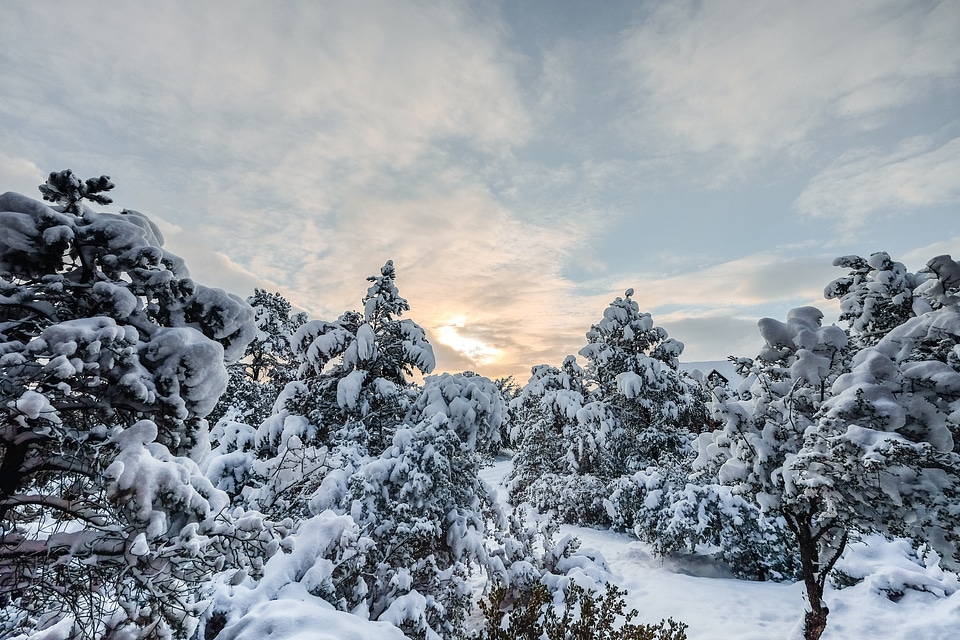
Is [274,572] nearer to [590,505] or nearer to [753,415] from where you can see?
[753,415]

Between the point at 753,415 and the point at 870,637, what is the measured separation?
3785mm

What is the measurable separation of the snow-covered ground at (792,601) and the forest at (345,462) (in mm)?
639

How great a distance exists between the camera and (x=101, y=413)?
311cm

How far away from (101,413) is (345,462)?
178 inches

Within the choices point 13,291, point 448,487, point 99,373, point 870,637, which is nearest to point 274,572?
point 448,487

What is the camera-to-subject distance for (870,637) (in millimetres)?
5641

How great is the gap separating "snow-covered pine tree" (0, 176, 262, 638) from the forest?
0.06 ft

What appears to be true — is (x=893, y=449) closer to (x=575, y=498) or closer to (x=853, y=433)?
(x=853, y=433)

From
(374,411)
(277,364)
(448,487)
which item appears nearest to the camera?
(448,487)

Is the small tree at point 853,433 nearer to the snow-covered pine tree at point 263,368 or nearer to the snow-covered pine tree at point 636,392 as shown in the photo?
the snow-covered pine tree at point 636,392

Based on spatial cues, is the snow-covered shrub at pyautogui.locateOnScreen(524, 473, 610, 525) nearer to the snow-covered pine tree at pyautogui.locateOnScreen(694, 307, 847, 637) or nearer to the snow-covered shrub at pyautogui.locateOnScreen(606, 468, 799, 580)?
the snow-covered shrub at pyautogui.locateOnScreen(606, 468, 799, 580)

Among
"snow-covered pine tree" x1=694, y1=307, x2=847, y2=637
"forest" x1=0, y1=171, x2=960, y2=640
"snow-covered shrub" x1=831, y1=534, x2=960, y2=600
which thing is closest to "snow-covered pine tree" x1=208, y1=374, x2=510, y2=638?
"forest" x1=0, y1=171, x2=960, y2=640

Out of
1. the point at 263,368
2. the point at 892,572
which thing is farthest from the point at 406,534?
the point at 263,368

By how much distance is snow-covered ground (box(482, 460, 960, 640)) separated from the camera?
19.1 feet
